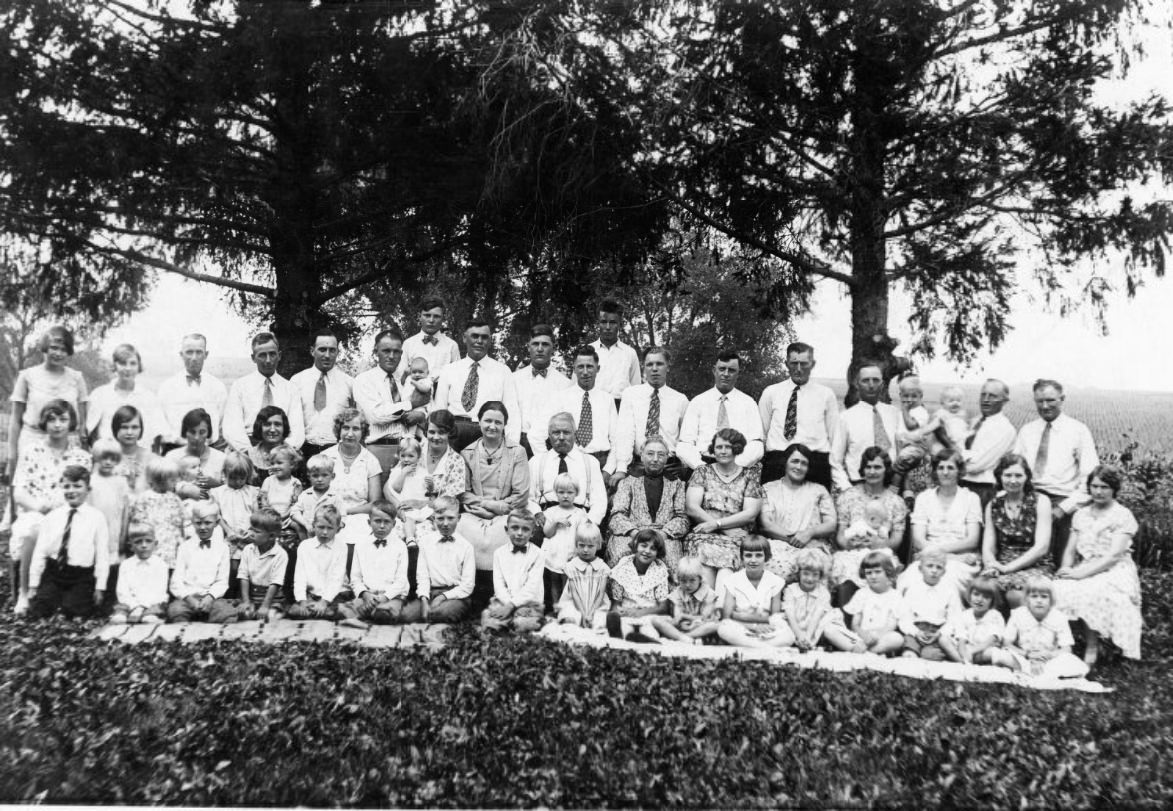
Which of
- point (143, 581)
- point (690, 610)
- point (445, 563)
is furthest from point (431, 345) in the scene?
point (690, 610)

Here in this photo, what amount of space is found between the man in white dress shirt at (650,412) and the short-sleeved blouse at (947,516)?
5.91 ft

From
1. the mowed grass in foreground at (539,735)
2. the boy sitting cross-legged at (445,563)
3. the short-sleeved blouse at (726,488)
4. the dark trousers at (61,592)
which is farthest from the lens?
the short-sleeved blouse at (726,488)

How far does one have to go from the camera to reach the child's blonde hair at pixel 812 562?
221 inches

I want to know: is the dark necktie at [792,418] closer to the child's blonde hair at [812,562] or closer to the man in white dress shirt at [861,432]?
the man in white dress shirt at [861,432]

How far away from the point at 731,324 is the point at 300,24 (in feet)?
26.8

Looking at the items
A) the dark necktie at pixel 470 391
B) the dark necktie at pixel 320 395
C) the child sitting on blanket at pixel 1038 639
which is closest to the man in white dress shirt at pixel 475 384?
the dark necktie at pixel 470 391

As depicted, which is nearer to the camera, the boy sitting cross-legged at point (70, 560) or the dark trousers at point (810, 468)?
the boy sitting cross-legged at point (70, 560)

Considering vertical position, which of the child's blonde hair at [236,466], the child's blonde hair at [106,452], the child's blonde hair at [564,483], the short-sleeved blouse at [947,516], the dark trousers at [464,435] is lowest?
the short-sleeved blouse at [947,516]

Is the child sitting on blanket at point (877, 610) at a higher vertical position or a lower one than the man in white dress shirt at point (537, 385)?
lower

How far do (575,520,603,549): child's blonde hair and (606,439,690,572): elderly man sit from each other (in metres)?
0.27

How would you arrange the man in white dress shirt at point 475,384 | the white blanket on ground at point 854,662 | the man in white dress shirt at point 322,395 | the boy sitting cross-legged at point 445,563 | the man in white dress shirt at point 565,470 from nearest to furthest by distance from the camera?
the white blanket on ground at point 854,662, the boy sitting cross-legged at point 445,563, the man in white dress shirt at point 565,470, the man in white dress shirt at point 322,395, the man in white dress shirt at point 475,384

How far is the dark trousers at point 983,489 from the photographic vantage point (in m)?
6.23

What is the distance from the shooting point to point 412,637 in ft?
17.8

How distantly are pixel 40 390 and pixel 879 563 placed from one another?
5.70m
